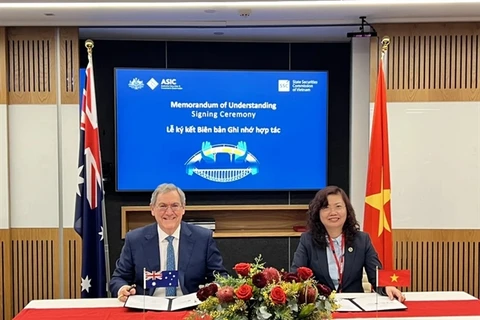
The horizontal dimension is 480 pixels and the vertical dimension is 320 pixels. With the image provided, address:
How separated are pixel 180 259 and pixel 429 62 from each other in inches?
108

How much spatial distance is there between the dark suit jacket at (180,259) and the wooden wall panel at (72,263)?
1.64 m

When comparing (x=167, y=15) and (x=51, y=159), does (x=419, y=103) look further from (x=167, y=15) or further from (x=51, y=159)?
(x=51, y=159)

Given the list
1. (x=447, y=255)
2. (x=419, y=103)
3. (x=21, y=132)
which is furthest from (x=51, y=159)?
(x=447, y=255)

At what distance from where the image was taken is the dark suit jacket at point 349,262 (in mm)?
2828

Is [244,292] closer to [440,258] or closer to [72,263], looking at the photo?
[72,263]

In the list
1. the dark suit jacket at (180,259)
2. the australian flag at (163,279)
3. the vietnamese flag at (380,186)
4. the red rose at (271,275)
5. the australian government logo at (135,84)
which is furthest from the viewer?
the australian government logo at (135,84)

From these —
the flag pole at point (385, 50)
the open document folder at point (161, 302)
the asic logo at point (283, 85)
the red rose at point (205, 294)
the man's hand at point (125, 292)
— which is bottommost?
the open document folder at point (161, 302)

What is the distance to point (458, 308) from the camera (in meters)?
2.42

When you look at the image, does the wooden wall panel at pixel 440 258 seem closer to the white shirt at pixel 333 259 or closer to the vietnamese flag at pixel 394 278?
the white shirt at pixel 333 259

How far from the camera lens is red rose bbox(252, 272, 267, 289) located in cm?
182

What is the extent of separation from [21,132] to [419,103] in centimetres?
334

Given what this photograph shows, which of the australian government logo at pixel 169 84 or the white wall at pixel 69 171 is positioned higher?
the australian government logo at pixel 169 84

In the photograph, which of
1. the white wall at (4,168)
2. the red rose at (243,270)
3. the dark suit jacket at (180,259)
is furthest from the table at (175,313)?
the white wall at (4,168)

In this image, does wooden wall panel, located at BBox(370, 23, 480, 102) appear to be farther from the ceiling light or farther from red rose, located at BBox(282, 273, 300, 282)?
red rose, located at BBox(282, 273, 300, 282)
